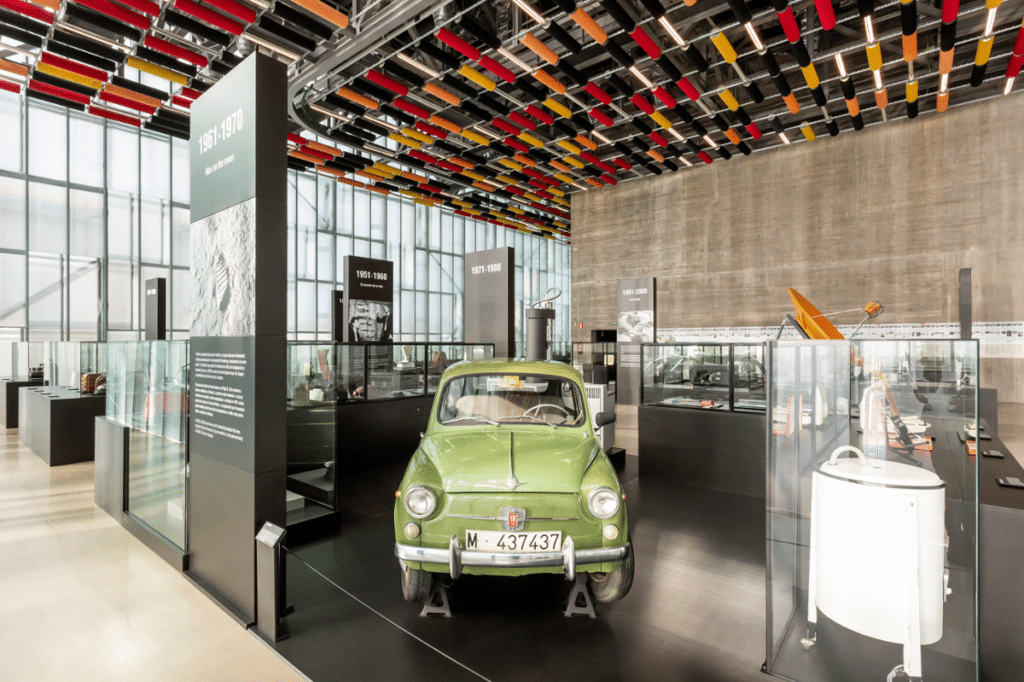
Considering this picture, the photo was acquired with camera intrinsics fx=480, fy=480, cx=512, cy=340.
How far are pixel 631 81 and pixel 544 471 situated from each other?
1091 centimetres

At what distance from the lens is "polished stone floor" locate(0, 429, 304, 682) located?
2492mm

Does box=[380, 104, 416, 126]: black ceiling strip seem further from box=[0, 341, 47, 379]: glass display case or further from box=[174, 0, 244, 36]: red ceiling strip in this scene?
box=[0, 341, 47, 379]: glass display case

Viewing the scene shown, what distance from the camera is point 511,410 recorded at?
12.0 ft

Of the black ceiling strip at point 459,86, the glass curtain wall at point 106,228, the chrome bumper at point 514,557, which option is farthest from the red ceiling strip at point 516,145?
the chrome bumper at point 514,557

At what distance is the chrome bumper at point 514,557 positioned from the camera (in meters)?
2.60

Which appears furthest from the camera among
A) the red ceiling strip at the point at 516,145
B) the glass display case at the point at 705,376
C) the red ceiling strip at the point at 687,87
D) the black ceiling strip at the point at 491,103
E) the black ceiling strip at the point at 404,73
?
the red ceiling strip at the point at 516,145

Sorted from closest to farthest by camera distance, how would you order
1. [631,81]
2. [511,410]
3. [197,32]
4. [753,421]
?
[511,410]
[753,421]
[197,32]
[631,81]

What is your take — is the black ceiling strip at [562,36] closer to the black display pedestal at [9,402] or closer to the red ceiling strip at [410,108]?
the red ceiling strip at [410,108]

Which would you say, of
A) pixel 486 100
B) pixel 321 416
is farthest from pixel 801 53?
pixel 321 416

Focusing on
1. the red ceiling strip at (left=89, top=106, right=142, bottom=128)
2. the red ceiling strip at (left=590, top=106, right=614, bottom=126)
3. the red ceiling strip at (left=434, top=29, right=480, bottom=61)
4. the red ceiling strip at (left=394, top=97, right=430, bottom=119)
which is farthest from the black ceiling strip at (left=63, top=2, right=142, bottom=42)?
the red ceiling strip at (left=590, top=106, right=614, bottom=126)

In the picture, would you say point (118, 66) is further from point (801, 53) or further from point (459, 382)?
point (801, 53)

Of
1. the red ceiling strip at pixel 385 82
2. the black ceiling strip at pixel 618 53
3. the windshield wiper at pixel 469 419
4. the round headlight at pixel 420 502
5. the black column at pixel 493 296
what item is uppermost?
the red ceiling strip at pixel 385 82

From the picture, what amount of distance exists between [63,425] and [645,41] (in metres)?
10.1

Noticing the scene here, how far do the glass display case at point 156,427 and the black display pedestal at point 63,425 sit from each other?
299 centimetres
